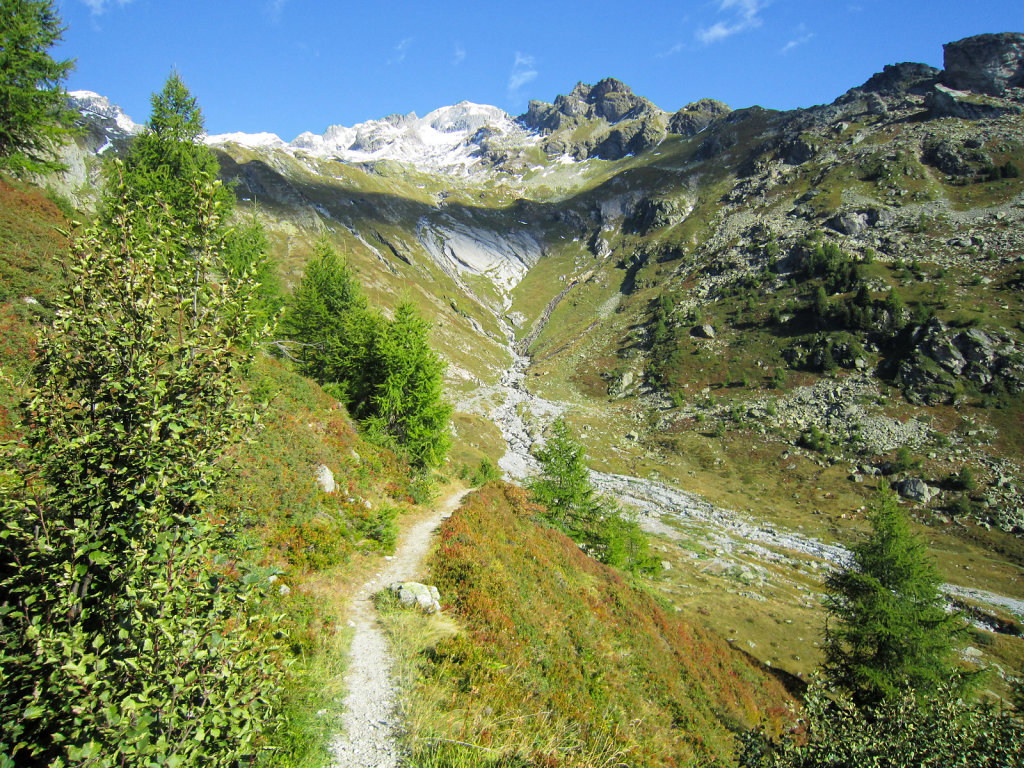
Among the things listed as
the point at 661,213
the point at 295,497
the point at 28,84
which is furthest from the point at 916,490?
the point at 661,213

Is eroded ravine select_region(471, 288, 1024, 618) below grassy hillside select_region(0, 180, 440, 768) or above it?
below

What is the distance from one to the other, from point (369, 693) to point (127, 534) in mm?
5847

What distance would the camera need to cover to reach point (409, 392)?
72.6 ft

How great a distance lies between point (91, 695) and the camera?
9.72 ft

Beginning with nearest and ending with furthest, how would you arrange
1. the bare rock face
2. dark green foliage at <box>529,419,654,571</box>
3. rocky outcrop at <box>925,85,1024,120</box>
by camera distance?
1. dark green foliage at <box>529,419,654,571</box>
2. rocky outcrop at <box>925,85,1024,120</box>
3. the bare rock face

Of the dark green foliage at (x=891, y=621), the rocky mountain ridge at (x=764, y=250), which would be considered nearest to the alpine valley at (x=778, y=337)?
the rocky mountain ridge at (x=764, y=250)

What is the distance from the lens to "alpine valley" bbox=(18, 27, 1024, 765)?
4056 centimetres

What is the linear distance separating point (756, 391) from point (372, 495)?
250ft

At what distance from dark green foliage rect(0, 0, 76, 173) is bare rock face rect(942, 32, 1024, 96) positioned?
211 metres

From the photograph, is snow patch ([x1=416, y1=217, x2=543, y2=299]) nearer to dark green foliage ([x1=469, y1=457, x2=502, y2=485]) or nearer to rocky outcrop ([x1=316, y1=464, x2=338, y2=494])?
dark green foliage ([x1=469, y1=457, x2=502, y2=485])

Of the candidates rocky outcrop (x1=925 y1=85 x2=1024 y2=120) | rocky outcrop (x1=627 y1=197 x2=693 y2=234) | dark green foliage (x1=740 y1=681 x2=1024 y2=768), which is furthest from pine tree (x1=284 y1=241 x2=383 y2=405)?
rocky outcrop (x1=925 y1=85 x2=1024 y2=120)

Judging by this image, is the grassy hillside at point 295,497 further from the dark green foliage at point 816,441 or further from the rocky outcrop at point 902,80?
the rocky outcrop at point 902,80

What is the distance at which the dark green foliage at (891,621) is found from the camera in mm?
17750

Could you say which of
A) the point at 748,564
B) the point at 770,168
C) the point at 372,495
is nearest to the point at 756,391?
the point at 748,564
